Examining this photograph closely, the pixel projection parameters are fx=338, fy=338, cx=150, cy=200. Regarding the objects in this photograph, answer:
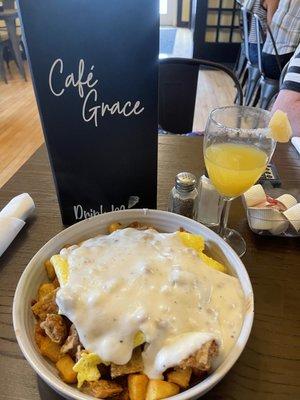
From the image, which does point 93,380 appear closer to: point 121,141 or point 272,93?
point 121,141

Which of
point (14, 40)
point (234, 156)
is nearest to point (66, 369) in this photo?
point (234, 156)

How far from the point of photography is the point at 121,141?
0.69 meters

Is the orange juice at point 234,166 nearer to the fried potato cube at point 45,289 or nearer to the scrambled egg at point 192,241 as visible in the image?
the scrambled egg at point 192,241

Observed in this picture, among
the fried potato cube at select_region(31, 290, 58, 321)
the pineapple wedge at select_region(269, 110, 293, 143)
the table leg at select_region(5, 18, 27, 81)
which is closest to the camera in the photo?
the fried potato cube at select_region(31, 290, 58, 321)

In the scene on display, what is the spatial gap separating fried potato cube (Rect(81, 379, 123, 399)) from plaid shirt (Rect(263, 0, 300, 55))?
3002 mm

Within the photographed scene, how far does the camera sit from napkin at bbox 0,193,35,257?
721 mm

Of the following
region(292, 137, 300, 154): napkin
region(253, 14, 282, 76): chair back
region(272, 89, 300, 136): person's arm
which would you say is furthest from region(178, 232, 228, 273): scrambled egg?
region(253, 14, 282, 76): chair back

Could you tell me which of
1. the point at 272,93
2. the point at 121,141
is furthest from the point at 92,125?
the point at 272,93

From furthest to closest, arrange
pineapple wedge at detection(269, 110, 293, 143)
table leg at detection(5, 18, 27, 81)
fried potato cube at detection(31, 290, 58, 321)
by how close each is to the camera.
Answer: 1. table leg at detection(5, 18, 27, 81)
2. pineapple wedge at detection(269, 110, 293, 143)
3. fried potato cube at detection(31, 290, 58, 321)

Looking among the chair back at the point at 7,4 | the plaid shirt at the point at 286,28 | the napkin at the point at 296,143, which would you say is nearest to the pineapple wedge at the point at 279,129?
the napkin at the point at 296,143

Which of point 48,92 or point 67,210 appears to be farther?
point 67,210

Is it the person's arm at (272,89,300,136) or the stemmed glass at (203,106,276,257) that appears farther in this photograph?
the person's arm at (272,89,300,136)

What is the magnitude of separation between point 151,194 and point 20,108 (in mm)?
3364

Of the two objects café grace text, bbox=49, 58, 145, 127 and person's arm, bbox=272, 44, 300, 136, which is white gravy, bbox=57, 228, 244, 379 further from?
person's arm, bbox=272, 44, 300, 136
